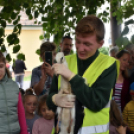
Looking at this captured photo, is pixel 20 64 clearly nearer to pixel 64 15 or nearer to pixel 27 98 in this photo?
pixel 64 15

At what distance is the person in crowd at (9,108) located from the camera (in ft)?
6.63

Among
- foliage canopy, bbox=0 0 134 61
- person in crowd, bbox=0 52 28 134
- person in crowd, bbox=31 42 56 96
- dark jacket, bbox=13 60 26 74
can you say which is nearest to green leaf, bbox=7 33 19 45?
foliage canopy, bbox=0 0 134 61

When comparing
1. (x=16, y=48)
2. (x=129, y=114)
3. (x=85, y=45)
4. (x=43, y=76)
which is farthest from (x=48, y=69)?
(x=85, y=45)

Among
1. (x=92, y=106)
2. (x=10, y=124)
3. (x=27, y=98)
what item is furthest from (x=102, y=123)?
(x=27, y=98)

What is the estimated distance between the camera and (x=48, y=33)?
162 inches

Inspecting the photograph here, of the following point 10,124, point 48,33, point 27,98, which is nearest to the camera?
point 10,124

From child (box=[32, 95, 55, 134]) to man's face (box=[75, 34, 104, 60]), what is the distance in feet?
4.84

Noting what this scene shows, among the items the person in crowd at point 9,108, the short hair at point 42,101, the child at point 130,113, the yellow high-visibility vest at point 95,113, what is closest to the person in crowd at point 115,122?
the child at point 130,113

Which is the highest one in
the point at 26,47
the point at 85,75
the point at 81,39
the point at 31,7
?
the point at 31,7

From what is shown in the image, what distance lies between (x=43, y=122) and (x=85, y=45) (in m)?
1.55

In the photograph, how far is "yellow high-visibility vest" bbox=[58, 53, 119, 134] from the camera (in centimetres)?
138

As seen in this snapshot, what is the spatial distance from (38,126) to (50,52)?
2.50 ft

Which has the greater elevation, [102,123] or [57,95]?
[57,95]

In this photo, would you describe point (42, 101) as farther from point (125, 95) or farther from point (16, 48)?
point (125, 95)
